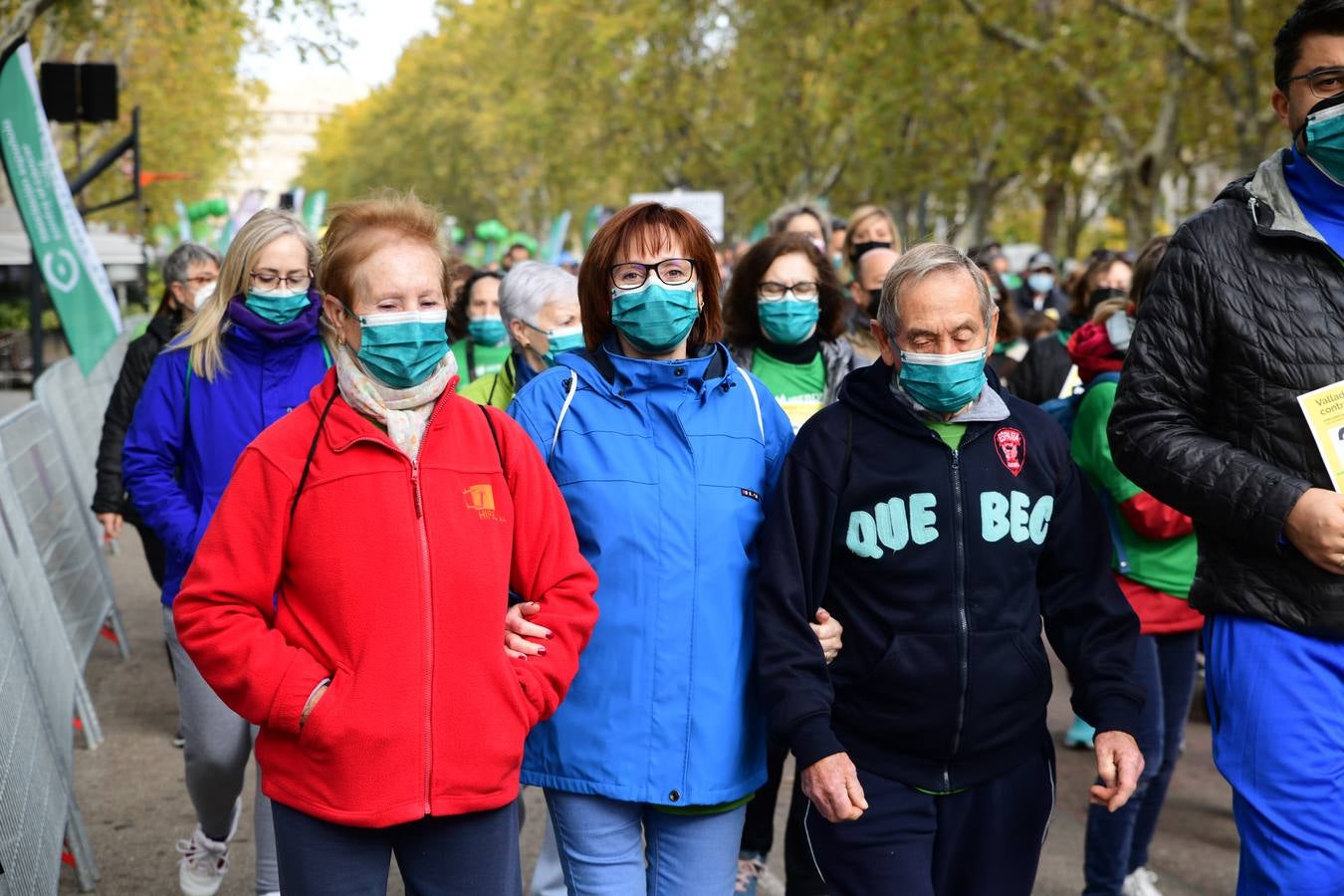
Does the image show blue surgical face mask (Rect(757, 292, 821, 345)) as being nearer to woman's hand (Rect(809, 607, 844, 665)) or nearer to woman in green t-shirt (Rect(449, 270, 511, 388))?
woman's hand (Rect(809, 607, 844, 665))

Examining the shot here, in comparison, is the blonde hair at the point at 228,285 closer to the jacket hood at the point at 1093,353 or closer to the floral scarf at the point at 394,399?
the floral scarf at the point at 394,399

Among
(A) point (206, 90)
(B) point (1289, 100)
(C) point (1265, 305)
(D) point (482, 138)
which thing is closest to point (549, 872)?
(C) point (1265, 305)

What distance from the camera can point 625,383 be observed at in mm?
3381

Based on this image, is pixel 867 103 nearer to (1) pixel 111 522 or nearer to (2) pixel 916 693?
(1) pixel 111 522

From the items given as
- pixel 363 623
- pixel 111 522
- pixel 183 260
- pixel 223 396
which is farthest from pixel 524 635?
pixel 183 260

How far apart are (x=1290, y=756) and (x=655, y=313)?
1579mm

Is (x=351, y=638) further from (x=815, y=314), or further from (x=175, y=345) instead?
(x=815, y=314)

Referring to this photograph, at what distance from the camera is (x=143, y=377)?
20.5ft

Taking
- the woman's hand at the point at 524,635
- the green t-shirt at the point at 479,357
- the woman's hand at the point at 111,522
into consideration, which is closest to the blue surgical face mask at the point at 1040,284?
the green t-shirt at the point at 479,357

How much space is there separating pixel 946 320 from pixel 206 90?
1512 inches

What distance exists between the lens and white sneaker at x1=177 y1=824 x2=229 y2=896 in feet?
16.1

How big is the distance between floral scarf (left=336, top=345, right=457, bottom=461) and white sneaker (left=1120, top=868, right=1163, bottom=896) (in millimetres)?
3079

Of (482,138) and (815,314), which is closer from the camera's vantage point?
(815,314)

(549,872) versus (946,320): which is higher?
(946,320)
